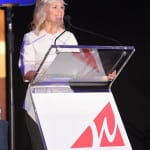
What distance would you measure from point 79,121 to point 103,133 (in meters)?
0.15

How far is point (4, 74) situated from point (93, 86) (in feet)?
6.68

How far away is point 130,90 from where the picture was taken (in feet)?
16.8

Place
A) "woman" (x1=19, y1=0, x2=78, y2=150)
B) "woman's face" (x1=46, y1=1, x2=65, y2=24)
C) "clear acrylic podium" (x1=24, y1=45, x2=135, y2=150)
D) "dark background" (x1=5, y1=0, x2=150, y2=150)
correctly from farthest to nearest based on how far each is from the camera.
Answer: "dark background" (x1=5, y1=0, x2=150, y2=150)
"woman's face" (x1=46, y1=1, x2=65, y2=24)
"woman" (x1=19, y1=0, x2=78, y2=150)
"clear acrylic podium" (x1=24, y1=45, x2=135, y2=150)

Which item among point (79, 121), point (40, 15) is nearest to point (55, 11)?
point (40, 15)

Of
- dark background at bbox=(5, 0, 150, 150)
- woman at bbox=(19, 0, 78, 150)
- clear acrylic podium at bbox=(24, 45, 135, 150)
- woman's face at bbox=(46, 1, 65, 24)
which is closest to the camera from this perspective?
clear acrylic podium at bbox=(24, 45, 135, 150)

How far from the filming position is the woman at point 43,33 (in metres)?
3.02

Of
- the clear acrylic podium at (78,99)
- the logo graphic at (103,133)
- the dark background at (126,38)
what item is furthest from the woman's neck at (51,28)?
the dark background at (126,38)

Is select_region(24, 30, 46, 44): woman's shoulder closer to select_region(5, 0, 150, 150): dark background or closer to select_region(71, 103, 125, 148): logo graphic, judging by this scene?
select_region(71, 103, 125, 148): logo graphic

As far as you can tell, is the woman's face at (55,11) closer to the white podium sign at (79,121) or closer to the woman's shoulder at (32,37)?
the woman's shoulder at (32,37)

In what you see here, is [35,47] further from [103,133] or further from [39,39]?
[103,133]

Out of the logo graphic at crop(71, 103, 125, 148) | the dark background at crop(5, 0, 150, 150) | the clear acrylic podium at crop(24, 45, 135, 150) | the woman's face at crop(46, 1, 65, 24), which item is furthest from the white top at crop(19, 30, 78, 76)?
the dark background at crop(5, 0, 150, 150)

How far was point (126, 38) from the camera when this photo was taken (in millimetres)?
5035

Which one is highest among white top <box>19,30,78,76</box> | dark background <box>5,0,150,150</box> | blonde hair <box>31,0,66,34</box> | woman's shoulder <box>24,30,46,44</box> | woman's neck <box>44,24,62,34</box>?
blonde hair <box>31,0,66,34</box>

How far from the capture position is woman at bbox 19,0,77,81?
9.90ft
